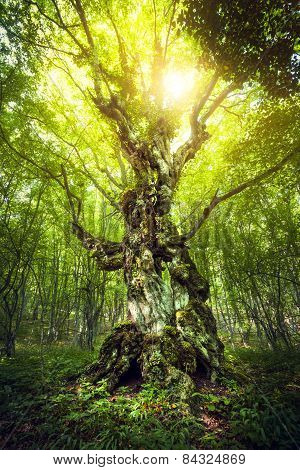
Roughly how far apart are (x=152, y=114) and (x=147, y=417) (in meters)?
6.27

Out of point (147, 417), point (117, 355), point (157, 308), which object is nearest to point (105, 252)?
point (157, 308)

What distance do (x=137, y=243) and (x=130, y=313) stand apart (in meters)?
1.42

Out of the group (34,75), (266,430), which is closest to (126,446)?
(266,430)

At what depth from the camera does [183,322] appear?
414 cm

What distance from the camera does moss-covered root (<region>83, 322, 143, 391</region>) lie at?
11.6ft

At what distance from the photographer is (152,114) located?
5812 millimetres

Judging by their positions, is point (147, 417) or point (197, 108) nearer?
point (147, 417)

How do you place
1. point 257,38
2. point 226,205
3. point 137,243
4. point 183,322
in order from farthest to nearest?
point 226,205, point 137,243, point 183,322, point 257,38

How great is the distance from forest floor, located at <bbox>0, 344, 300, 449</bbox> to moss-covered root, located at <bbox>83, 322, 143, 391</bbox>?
20cm

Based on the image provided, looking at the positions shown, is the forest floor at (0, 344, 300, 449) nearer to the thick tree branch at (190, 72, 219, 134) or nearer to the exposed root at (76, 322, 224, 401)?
the exposed root at (76, 322, 224, 401)

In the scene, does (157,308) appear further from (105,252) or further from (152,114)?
(152,114)

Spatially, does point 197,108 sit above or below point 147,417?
above

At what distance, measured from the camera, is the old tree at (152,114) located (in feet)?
11.4
